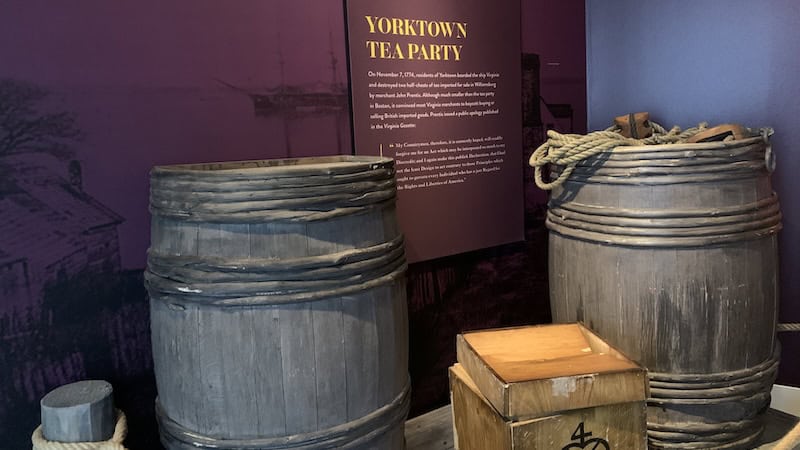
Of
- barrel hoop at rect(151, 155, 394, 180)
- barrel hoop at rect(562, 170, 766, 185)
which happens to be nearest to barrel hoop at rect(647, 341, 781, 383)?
barrel hoop at rect(562, 170, 766, 185)

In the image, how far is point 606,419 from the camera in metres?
1.54

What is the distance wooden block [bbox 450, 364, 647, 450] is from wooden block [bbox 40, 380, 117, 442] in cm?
86

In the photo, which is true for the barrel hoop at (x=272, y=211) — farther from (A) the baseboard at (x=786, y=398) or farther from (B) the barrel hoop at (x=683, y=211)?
(A) the baseboard at (x=786, y=398)

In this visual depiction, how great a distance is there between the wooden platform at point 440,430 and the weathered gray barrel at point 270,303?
30.4 inches

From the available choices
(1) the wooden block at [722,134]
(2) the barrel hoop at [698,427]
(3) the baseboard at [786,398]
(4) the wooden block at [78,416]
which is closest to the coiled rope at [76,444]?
(4) the wooden block at [78,416]

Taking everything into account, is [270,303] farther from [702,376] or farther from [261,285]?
[702,376]

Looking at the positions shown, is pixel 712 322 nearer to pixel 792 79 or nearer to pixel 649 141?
pixel 649 141

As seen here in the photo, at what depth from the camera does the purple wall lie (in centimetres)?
228

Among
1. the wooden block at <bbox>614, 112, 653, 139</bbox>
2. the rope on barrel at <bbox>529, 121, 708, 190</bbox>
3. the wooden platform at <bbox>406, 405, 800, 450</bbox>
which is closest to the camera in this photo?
the rope on barrel at <bbox>529, 121, 708, 190</bbox>

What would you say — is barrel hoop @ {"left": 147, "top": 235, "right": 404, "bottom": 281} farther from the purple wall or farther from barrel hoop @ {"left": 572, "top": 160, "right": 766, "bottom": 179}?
the purple wall

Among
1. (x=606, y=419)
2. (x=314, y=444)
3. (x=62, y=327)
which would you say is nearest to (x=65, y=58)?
(x=62, y=327)

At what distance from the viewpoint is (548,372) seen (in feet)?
5.03

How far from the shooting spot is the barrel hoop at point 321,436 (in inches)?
54.1

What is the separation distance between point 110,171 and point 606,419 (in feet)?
4.42
